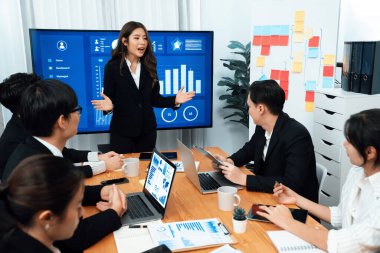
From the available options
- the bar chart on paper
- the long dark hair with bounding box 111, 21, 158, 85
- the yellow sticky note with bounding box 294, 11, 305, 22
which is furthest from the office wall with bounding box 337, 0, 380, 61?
the bar chart on paper

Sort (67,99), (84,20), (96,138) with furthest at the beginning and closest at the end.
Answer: (96,138)
(84,20)
(67,99)

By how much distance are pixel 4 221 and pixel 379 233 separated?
47.7 inches

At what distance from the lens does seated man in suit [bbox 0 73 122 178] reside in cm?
201

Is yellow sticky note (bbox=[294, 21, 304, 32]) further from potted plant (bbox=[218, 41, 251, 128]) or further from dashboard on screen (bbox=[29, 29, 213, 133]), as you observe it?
dashboard on screen (bbox=[29, 29, 213, 133])

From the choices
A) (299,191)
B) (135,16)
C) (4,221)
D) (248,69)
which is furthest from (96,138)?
(4,221)

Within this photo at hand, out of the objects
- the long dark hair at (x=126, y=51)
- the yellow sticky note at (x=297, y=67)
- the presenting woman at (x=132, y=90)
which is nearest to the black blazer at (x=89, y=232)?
the presenting woman at (x=132, y=90)

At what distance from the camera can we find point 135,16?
3.76m

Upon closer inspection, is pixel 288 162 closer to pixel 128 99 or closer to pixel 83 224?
pixel 83 224

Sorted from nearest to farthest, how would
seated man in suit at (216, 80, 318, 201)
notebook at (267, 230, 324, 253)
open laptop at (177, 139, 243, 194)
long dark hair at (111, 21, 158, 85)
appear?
1. notebook at (267, 230, 324, 253)
2. open laptop at (177, 139, 243, 194)
3. seated man in suit at (216, 80, 318, 201)
4. long dark hair at (111, 21, 158, 85)

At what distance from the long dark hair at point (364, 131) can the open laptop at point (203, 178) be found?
2.28 ft

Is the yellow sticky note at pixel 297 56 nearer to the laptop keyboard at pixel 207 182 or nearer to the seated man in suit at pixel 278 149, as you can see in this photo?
the seated man in suit at pixel 278 149

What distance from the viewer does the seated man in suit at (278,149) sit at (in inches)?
78.4

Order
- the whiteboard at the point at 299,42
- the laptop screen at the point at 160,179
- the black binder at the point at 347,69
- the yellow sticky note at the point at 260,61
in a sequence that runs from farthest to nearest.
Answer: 1. the yellow sticky note at the point at 260,61
2. the whiteboard at the point at 299,42
3. the black binder at the point at 347,69
4. the laptop screen at the point at 160,179

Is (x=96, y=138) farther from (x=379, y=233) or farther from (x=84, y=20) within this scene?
(x=379, y=233)
